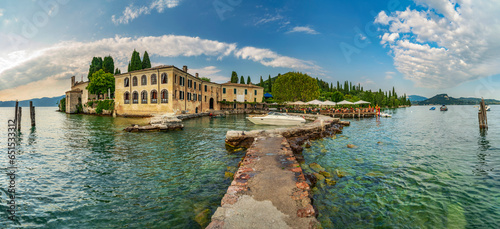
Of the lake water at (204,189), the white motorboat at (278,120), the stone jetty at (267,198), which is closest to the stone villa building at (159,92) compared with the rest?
the white motorboat at (278,120)

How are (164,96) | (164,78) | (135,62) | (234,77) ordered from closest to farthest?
(164,78), (164,96), (135,62), (234,77)

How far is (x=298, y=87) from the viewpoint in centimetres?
4912

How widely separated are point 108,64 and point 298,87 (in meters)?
54.6

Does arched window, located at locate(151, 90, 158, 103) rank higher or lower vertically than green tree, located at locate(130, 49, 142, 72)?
lower

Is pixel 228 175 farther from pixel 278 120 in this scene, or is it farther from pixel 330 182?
pixel 278 120

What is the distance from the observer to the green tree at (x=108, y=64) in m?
56.5

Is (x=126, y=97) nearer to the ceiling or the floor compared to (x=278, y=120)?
nearer to the ceiling

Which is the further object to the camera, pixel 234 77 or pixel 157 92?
pixel 234 77

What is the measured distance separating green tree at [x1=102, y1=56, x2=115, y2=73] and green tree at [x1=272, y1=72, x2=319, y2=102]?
49967mm

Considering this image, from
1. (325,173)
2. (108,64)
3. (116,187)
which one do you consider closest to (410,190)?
(325,173)

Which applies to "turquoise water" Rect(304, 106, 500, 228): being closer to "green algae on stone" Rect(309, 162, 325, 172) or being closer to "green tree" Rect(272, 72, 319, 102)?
"green algae on stone" Rect(309, 162, 325, 172)

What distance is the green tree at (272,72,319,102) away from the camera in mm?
48656

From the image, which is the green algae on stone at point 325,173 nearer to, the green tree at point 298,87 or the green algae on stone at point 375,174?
the green algae on stone at point 375,174

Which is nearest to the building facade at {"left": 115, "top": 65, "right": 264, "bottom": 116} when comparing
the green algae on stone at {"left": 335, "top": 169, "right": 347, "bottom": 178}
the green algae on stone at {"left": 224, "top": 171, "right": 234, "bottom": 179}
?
the green algae on stone at {"left": 224, "top": 171, "right": 234, "bottom": 179}
